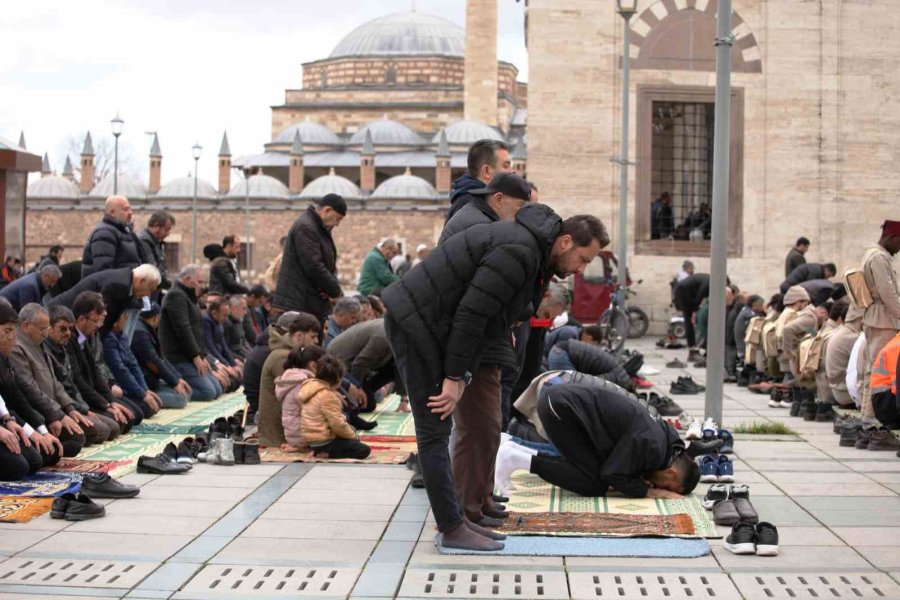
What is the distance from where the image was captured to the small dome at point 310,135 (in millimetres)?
74625

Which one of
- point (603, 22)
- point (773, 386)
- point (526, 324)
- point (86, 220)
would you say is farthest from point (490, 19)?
point (526, 324)

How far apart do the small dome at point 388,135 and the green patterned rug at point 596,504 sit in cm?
6746

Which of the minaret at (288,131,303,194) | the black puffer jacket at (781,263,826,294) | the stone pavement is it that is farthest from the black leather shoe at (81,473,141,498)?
the minaret at (288,131,303,194)

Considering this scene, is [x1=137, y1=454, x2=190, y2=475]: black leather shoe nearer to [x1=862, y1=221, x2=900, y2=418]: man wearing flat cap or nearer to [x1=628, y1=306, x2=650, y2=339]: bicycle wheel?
[x1=862, y1=221, x2=900, y2=418]: man wearing flat cap

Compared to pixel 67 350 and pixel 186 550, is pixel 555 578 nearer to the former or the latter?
pixel 186 550

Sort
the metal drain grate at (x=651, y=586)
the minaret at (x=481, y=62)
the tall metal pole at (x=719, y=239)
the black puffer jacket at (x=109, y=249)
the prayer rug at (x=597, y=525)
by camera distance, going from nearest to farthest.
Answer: the metal drain grate at (x=651, y=586) < the prayer rug at (x=597, y=525) < the tall metal pole at (x=719, y=239) < the black puffer jacket at (x=109, y=249) < the minaret at (x=481, y=62)

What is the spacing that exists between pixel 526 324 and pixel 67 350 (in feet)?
10.8

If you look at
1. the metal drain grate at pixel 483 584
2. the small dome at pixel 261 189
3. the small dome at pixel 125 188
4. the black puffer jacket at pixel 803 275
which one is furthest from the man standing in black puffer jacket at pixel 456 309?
the small dome at pixel 125 188

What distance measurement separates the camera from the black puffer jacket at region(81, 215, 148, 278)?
10641 millimetres

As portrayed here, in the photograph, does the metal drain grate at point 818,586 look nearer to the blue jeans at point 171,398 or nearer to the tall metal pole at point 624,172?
the blue jeans at point 171,398

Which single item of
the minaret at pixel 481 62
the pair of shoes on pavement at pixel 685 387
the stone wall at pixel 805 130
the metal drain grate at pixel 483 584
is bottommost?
the pair of shoes on pavement at pixel 685 387

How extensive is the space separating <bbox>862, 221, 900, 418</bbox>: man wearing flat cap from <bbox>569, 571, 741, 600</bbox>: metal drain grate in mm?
5442

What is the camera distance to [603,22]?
839 inches

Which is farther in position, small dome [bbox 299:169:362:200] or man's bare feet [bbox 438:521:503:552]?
small dome [bbox 299:169:362:200]
